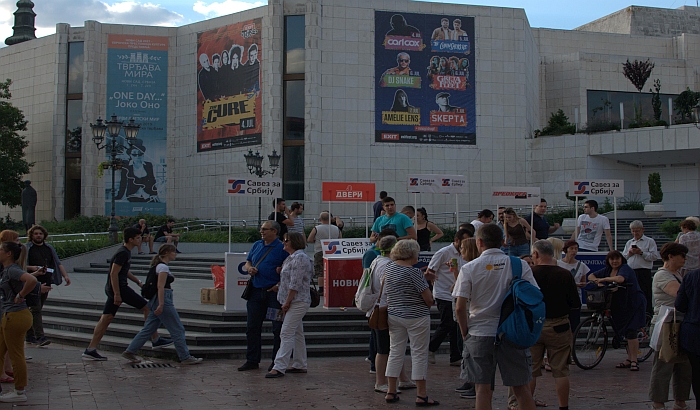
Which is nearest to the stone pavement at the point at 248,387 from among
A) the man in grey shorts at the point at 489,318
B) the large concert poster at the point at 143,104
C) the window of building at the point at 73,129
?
the man in grey shorts at the point at 489,318

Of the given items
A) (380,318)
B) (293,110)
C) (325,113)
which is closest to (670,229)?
(325,113)

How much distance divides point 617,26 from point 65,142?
3436 cm

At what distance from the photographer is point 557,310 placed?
730cm

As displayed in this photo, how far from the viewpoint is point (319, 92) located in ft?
113

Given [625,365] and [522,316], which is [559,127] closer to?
[625,365]

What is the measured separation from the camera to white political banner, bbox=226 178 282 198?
14055mm

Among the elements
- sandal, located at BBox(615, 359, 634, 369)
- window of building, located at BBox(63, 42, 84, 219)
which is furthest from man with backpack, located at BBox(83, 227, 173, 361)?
window of building, located at BBox(63, 42, 84, 219)

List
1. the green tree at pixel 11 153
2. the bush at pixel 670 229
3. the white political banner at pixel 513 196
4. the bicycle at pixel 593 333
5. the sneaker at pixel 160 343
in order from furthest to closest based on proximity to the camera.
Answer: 1. the green tree at pixel 11 153
2. the bush at pixel 670 229
3. the white political banner at pixel 513 196
4. the sneaker at pixel 160 343
5. the bicycle at pixel 593 333

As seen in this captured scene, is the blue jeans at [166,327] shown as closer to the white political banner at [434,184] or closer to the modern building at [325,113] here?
the white political banner at [434,184]

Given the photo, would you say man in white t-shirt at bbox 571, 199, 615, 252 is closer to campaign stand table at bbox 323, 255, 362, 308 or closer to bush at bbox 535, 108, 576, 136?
campaign stand table at bbox 323, 255, 362, 308

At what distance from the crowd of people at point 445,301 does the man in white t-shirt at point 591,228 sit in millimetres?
1545

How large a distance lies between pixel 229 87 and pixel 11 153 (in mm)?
12833

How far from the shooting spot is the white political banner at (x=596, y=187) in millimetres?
15617

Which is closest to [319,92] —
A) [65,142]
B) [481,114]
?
[481,114]
